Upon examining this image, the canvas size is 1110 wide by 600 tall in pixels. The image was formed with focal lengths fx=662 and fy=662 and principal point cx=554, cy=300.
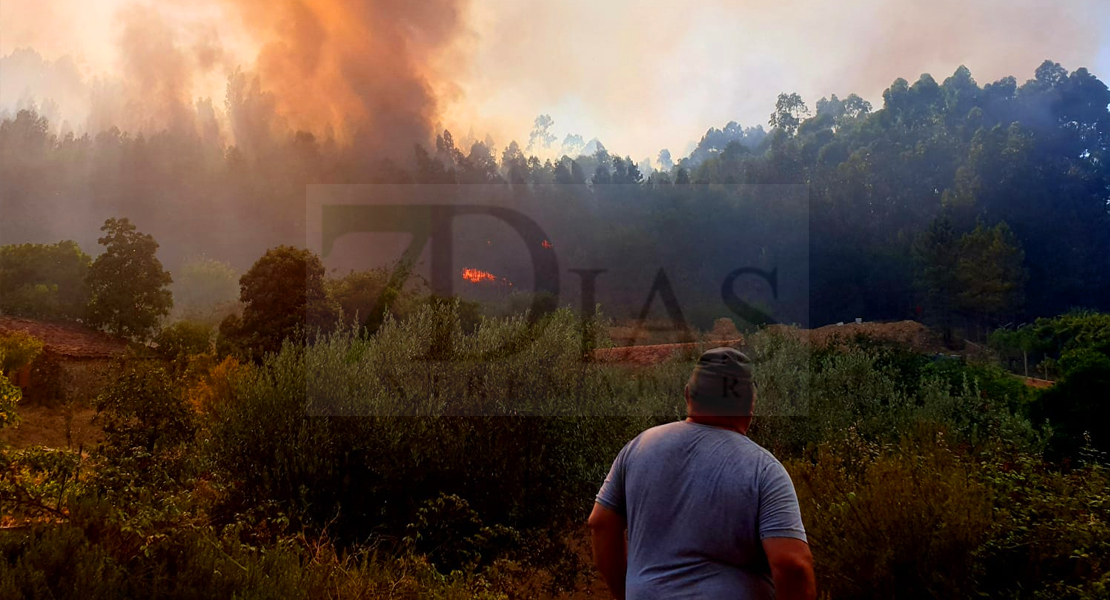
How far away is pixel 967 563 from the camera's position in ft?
14.7

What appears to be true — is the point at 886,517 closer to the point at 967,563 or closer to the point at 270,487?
the point at 967,563

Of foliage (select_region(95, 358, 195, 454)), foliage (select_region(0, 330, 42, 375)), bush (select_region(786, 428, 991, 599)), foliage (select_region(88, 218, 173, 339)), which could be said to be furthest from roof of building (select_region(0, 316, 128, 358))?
bush (select_region(786, 428, 991, 599))

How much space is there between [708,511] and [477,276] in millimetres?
28379

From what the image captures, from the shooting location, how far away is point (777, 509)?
1911mm

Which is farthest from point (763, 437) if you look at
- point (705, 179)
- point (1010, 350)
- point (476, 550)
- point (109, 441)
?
point (705, 179)

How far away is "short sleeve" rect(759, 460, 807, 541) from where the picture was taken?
190 cm

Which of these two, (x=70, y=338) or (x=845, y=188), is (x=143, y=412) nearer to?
(x=70, y=338)

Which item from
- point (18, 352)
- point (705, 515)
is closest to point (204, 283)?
point (18, 352)

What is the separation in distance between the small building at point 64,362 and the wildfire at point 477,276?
1367cm

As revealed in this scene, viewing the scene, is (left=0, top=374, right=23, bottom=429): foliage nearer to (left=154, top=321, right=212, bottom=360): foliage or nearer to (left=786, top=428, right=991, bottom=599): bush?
(left=786, top=428, right=991, bottom=599): bush

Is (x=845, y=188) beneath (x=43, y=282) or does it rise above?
above

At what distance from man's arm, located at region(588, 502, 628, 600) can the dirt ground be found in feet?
39.3

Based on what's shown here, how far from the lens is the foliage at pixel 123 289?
19.9 meters

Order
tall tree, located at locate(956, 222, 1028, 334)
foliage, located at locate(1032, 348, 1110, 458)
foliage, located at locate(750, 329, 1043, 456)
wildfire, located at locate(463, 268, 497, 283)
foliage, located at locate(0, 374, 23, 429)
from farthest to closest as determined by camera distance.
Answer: tall tree, located at locate(956, 222, 1028, 334) < wildfire, located at locate(463, 268, 497, 283) < foliage, located at locate(1032, 348, 1110, 458) < foliage, located at locate(750, 329, 1043, 456) < foliage, located at locate(0, 374, 23, 429)
